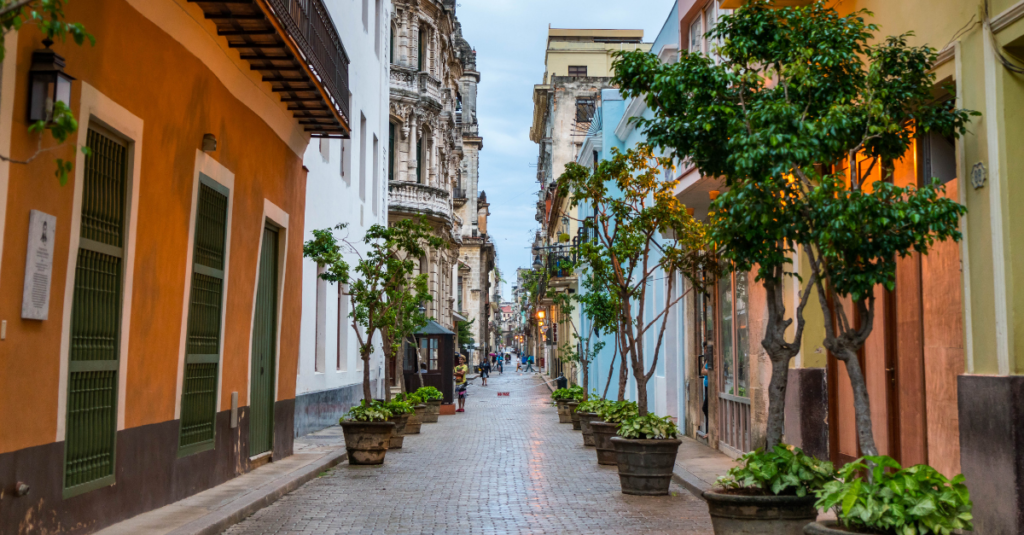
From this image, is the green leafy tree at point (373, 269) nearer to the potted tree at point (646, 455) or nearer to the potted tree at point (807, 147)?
the potted tree at point (646, 455)

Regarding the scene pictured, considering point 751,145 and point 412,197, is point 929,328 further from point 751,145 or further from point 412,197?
point 412,197

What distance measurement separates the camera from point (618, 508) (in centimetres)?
1005

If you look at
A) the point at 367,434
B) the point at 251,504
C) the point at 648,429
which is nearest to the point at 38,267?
the point at 251,504

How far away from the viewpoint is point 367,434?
1434 centimetres

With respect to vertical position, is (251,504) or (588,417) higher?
(588,417)

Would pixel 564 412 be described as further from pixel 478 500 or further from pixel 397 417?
pixel 478 500

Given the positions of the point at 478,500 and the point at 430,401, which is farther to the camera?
the point at 430,401

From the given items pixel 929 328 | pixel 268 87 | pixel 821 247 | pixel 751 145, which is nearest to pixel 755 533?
pixel 821 247

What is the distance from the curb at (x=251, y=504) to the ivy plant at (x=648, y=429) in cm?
398

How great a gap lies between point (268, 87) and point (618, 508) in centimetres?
711

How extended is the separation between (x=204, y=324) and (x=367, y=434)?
4141 millimetres

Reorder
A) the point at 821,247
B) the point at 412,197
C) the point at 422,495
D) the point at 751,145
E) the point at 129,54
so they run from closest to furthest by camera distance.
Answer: the point at 821,247 → the point at 751,145 → the point at 129,54 → the point at 422,495 → the point at 412,197

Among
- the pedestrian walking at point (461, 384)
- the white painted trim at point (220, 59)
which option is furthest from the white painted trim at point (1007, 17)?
the pedestrian walking at point (461, 384)

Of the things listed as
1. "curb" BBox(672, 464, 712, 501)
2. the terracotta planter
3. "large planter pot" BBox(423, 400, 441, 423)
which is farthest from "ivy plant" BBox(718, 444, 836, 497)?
"large planter pot" BBox(423, 400, 441, 423)
